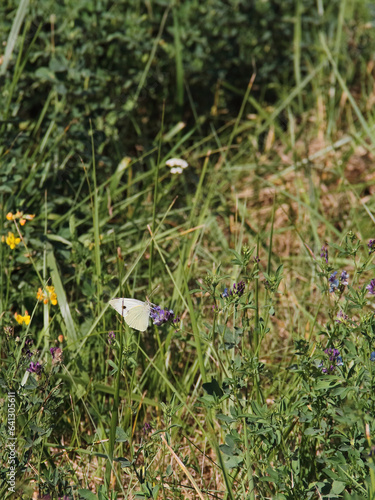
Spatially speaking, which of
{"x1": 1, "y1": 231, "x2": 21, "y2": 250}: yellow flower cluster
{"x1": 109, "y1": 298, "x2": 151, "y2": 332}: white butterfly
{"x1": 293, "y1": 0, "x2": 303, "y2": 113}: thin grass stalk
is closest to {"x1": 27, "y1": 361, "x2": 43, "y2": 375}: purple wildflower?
{"x1": 109, "y1": 298, "x2": 151, "y2": 332}: white butterfly

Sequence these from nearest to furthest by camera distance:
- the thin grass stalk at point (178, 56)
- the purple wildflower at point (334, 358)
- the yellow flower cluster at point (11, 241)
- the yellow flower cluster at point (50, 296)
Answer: the purple wildflower at point (334, 358) < the yellow flower cluster at point (50, 296) < the yellow flower cluster at point (11, 241) < the thin grass stalk at point (178, 56)

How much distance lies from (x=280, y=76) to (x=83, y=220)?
1931 millimetres

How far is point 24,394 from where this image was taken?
1.62m

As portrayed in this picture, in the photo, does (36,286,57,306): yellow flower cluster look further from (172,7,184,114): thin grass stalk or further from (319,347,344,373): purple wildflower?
(172,7,184,114): thin grass stalk

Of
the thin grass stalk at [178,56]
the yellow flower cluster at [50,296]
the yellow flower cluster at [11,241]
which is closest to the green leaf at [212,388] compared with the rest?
the yellow flower cluster at [50,296]

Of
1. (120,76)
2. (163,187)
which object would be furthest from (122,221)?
(120,76)

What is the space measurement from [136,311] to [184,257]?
652mm

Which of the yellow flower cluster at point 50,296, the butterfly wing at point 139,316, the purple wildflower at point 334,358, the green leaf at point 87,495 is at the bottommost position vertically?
the green leaf at point 87,495

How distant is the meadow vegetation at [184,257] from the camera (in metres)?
1.55

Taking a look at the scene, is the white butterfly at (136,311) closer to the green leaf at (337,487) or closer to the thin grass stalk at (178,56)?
the green leaf at (337,487)

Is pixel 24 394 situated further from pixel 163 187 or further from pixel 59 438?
pixel 163 187

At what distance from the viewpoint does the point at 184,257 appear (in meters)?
2.39

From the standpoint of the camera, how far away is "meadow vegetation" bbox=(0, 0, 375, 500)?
155 cm

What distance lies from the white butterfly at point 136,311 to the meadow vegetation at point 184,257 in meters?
0.05
